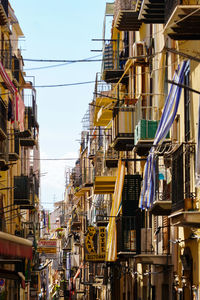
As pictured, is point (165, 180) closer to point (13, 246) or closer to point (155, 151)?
point (155, 151)

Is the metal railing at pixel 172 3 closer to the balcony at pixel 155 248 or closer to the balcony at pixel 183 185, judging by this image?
the balcony at pixel 183 185

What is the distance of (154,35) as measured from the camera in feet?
75.2

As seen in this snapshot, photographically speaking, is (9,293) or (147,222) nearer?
(147,222)

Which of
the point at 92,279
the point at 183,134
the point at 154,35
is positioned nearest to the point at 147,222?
the point at 154,35

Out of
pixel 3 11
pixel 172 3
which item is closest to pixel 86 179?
pixel 3 11

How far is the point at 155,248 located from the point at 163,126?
727 cm

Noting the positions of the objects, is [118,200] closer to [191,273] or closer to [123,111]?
[123,111]

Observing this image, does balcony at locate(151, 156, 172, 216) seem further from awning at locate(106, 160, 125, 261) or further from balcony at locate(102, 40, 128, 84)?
balcony at locate(102, 40, 128, 84)

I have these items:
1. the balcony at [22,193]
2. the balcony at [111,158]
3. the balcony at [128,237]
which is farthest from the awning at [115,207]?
the balcony at [22,193]

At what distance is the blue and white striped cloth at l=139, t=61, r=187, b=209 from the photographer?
1523 cm

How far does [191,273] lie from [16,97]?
1639 centimetres

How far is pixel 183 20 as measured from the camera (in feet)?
44.3

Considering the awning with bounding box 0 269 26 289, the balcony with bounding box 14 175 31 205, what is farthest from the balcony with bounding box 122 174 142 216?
the awning with bounding box 0 269 26 289

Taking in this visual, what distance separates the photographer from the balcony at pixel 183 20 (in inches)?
526
